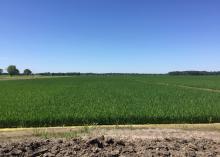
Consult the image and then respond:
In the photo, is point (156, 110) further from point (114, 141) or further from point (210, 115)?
point (114, 141)

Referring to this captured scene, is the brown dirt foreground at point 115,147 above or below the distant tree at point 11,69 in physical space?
below

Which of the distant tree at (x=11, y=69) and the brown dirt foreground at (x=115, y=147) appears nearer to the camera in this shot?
the brown dirt foreground at (x=115, y=147)

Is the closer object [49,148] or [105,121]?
[49,148]

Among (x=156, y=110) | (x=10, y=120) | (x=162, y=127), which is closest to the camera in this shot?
(x=162, y=127)

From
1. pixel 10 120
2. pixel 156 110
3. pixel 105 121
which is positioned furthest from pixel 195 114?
pixel 10 120

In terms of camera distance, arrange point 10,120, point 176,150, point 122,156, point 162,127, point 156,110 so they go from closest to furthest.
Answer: point 122,156 → point 176,150 → point 162,127 → point 10,120 → point 156,110

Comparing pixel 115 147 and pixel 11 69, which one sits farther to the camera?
pixel 11 69

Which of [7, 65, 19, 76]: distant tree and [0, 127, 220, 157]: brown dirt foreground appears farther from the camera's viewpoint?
[7, 65, 19, 76]: distant tree

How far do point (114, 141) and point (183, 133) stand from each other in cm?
321

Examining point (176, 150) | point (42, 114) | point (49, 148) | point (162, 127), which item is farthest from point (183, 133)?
point (42, 114)

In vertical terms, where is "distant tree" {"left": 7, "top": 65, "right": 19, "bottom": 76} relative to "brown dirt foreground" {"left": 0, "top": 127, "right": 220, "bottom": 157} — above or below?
above

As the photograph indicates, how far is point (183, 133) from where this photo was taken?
10.8 m

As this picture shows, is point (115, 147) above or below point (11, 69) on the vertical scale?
below

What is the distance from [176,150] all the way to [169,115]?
6.59 meters
